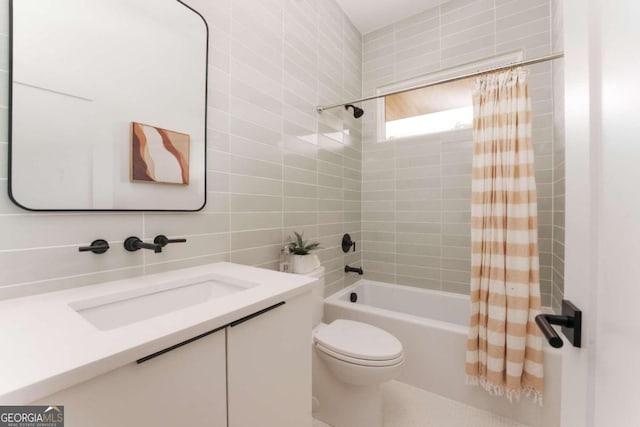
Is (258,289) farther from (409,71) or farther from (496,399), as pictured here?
(409,71)

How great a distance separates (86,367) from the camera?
44cm

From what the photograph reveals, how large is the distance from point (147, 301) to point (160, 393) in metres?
0.47

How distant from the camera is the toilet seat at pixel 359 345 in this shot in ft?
4.05

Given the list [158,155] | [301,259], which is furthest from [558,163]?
[158,155]

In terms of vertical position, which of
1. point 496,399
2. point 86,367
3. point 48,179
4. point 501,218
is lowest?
point 496,399

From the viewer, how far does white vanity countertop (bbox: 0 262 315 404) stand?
1.34 feet

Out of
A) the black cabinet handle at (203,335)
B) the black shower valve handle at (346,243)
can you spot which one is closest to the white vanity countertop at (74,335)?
the black cabinet handle at (203,335)

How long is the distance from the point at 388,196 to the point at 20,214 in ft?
7.61

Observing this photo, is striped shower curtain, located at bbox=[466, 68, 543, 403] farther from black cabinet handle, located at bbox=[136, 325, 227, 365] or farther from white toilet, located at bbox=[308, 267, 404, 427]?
black cabinet handle, located at bbox=[136, 325, 227, 365]

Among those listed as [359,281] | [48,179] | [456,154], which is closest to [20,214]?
[48,179]

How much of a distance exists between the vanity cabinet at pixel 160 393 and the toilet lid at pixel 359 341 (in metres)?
0.74

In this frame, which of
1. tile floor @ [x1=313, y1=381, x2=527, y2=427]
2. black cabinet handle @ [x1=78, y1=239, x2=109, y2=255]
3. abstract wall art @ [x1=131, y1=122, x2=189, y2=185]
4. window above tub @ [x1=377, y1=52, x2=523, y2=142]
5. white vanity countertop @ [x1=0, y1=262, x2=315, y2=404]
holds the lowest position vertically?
tile floor @ [x1=313, y1=381, x2=527, y2=427]

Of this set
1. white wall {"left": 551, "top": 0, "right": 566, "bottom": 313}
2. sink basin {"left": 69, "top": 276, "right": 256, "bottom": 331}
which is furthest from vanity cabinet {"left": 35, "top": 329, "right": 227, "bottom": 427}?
white wall {"left": 551, "top": 0, "right": 566, "bottom": 313}

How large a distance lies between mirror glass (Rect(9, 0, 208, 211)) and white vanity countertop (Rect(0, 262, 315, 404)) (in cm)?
32
